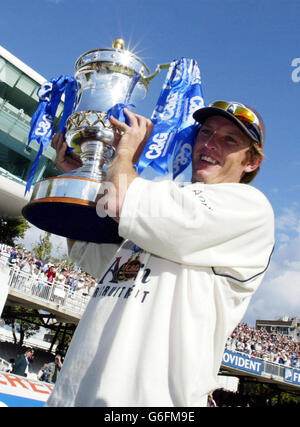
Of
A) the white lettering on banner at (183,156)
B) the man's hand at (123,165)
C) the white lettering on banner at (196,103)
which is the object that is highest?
the white lettering on banner at (196,103)

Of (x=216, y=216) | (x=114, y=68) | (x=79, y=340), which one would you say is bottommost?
(x=79, y=340)

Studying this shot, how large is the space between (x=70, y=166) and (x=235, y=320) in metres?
1.27

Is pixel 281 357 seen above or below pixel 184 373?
above

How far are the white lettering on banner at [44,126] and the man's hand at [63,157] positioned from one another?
25 centimetres

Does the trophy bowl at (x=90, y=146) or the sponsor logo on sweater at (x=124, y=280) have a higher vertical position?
the trophy bowl at (x=90, y=146)

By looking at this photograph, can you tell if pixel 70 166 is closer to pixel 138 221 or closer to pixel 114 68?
pixel 114 68

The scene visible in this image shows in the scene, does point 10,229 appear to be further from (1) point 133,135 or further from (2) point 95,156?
(1) point 133,135

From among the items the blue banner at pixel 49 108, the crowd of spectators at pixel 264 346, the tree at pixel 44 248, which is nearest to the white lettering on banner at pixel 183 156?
the blue banner at pixel 49 108

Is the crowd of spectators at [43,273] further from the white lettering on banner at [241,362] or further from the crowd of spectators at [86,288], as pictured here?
the white lettering on banner at [241,362]

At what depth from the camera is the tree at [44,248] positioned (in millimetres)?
27438

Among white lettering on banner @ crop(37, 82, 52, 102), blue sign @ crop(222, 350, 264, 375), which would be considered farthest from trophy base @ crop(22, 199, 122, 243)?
blue sign @ crop(222, 350, 264, 375)

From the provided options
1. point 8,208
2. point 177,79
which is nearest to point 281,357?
point 8,208

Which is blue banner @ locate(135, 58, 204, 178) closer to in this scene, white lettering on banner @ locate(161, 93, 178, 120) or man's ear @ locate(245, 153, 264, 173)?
white lettering on banner @ locate(161, 93, 178, 120)
